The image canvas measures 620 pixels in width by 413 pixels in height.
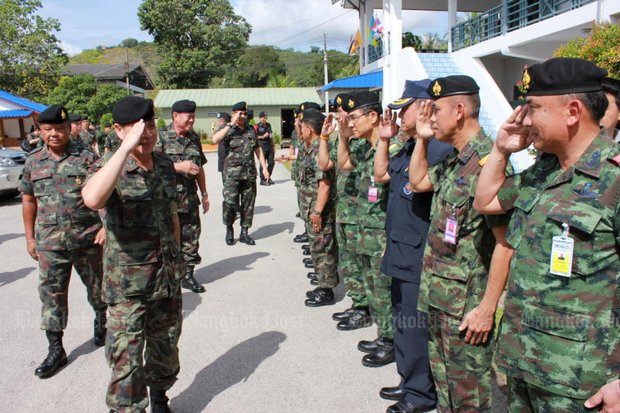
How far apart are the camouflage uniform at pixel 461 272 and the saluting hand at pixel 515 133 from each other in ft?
1.22

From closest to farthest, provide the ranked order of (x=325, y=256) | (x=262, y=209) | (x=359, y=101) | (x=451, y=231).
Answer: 1. (x=451, y=231)
2. (x=359, y=101)
3. (x=325, y=256)
4. (x=262, y=209)

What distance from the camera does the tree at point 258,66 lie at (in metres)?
50.3

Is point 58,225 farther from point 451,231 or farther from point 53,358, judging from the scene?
point 451,231

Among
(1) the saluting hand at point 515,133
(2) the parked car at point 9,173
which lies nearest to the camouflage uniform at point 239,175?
(1) the saluting hand at point 515,133

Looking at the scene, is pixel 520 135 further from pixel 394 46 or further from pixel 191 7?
pixel 191 7

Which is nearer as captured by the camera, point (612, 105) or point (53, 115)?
point (612, 105)

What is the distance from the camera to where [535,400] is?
1.83 m

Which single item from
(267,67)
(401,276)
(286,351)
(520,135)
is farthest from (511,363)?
(267,67)

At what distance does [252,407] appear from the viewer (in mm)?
3156

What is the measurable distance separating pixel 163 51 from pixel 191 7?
477 cm

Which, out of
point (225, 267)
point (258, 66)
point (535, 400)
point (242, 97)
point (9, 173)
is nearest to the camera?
point (535, 400)

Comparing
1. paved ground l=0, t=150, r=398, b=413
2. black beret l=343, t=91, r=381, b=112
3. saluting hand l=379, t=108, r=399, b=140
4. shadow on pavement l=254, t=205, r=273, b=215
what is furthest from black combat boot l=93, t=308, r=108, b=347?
shadow on pavement l=254, t=205, r=273, b=215

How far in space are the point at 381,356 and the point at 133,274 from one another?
198 centimetres

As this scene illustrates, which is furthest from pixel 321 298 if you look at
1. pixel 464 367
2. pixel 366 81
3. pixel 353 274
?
pixel 366 81
